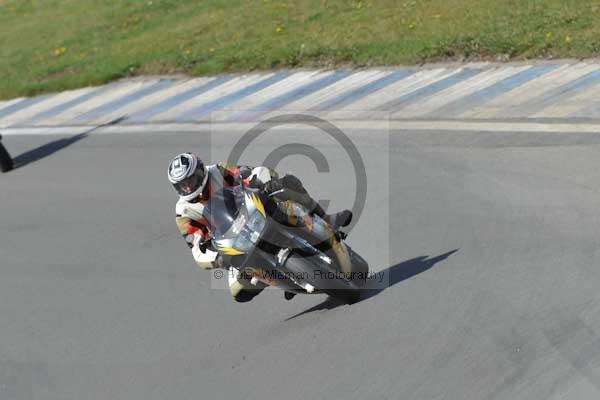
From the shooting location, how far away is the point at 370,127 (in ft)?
45.8

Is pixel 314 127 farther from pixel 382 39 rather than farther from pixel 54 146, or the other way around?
pixel 54 146

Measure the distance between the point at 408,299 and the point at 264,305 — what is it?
1728 mm

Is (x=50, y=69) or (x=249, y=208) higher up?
(x=249, y=208)

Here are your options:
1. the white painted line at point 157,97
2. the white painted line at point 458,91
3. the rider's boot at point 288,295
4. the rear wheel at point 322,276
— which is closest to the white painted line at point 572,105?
the white painted line at point 458,91

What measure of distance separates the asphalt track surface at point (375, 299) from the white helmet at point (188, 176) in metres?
1.72

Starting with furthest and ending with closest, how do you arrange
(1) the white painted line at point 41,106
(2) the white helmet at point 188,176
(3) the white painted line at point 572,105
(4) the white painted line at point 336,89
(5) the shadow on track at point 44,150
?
(1) the white painted line at point 41,106, (5) the shadow on track at point 44,150, (4) the white painted line at point 336,89, (3) the white painted line at point 572,105, (2) the white helmet at point 188,176

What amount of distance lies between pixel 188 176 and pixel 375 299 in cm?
230

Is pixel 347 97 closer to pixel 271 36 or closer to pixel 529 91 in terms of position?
pixel 529 91

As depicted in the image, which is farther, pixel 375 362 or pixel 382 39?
pixel 382 39

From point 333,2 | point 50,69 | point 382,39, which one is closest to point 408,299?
point 382,39

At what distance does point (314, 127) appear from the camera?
1470 centimetres

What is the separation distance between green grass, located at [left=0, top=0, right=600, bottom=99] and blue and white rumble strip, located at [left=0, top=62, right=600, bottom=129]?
2.20 feet

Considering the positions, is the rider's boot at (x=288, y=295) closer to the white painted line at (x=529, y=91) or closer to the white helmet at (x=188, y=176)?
the white helmet at (x=188, y=176)

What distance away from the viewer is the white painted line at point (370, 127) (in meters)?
12.2
